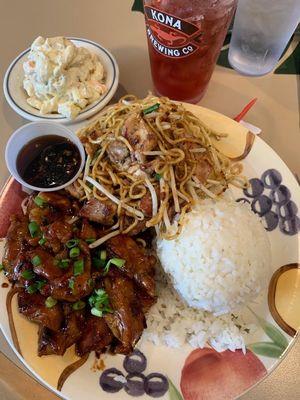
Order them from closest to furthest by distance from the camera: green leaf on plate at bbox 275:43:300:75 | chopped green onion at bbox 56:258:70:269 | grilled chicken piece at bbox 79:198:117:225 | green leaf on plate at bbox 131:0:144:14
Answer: chopped green onion at bbox 56:258:70:269, grilled chicken piece at bbox 79:198:117:225, green leaf on plate at bbox 275:43:300:75, green leaf on plate at bbox 131:0:144:14

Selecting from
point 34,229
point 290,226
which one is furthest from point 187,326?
point 34,229

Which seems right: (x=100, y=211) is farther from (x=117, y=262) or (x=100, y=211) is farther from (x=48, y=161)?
(x=48, y=161)

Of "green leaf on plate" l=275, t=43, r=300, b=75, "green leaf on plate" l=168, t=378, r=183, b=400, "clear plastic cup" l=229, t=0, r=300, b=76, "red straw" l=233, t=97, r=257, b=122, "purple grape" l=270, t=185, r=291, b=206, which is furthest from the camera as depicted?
"green leaf on plate" l=275, t=43, r=300, b=75

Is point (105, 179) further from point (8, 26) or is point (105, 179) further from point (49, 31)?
point (8, 26)

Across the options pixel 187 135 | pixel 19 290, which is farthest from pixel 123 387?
pixel 187 135

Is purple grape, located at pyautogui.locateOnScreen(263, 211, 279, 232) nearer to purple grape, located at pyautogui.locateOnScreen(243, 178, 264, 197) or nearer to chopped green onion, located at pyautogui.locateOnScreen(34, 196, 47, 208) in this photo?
purple grape, located at pyautogui.locateOnScreen(243, 178, 264, 197)

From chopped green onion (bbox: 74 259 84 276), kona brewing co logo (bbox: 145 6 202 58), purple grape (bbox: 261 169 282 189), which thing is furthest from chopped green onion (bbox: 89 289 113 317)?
kona brewing co logo (bbox: 145 6 202 58)
